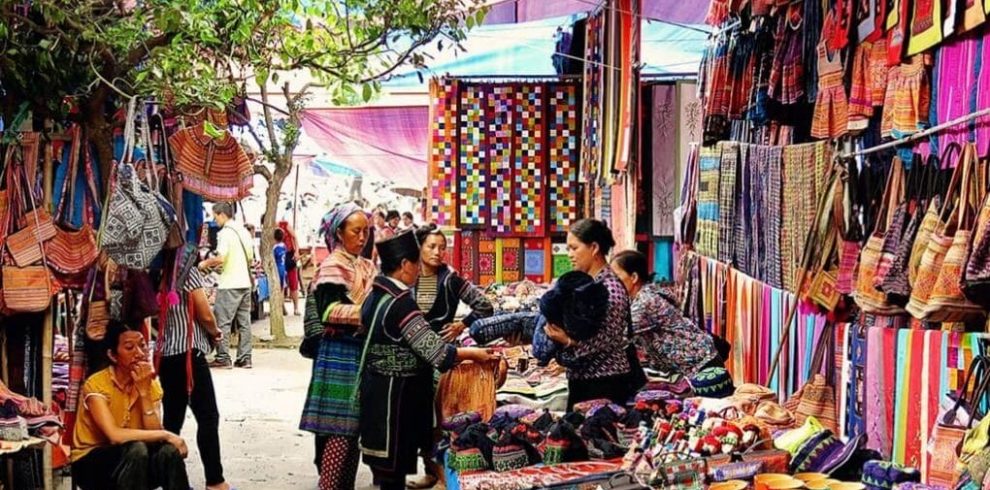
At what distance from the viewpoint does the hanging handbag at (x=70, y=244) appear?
6684 millimetres

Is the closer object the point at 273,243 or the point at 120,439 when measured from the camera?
the point at 120,439

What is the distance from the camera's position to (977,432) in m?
3.69

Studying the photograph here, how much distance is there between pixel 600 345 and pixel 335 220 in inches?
69.1

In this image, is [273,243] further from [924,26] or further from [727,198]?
[924,26]

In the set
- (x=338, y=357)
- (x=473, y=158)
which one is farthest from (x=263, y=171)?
(x=338, y=357)

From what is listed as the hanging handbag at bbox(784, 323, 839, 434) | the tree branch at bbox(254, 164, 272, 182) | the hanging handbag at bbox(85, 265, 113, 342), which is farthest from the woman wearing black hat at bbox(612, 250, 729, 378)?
the tree branch at bbox(254, 164, 272, 182)

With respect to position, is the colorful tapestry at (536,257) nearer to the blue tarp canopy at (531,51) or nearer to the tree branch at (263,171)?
the blue tarp canopy at (531,51)

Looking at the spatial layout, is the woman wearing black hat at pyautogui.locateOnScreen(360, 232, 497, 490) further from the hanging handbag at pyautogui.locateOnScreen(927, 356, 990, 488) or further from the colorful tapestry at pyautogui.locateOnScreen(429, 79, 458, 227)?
the colorful tapestry at pyautogui.locateOnScreen(429, 79, 458, 227)

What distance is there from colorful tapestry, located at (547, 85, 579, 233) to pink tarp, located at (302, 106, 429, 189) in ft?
16.3

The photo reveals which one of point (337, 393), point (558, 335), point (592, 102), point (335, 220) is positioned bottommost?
point (337, 393)

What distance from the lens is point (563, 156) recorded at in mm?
12766

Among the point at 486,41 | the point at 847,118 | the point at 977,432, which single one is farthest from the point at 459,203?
the point at 977,432

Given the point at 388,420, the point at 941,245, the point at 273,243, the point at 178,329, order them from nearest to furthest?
the point at 941,245, the point at 388,420, the point at 178,329, the point at 273,243

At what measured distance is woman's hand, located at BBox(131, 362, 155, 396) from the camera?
6.66m
